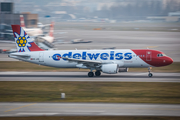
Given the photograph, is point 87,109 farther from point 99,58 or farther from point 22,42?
point 22,42

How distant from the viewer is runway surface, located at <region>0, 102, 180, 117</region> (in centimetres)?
2003

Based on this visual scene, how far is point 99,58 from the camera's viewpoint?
3819cm

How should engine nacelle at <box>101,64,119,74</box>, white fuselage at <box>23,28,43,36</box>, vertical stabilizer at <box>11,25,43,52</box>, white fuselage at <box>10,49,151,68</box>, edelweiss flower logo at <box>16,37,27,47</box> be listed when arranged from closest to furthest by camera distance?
engine nacelle at <box>101,64,119,74</box> → white fuselage at <box>10,49,151,68</box> → vertical stabilizer at <box>11,25,43,52</box> → edelweiss flower logo at <box>16,37,27,47</box> → white fuselage at <box>23,28,43,36</box>

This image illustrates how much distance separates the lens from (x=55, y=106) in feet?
73.6

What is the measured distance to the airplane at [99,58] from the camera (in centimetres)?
3744

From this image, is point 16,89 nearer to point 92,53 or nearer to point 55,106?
point 55,106

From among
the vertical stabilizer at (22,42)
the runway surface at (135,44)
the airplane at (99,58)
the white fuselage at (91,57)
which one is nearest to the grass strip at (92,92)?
the airplane at (99,58)

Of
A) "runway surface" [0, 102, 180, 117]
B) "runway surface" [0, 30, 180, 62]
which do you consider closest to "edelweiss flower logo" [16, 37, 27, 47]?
"runway surface" [0, 102, 180, 117]

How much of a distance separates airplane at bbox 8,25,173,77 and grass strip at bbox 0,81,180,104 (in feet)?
16.3

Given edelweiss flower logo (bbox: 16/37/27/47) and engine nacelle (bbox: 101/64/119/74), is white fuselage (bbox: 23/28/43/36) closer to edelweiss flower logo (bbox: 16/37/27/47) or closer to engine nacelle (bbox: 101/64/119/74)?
A: edelweiss flower logo (bbox: 16/37/27/47)

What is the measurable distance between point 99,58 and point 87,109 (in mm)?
17545

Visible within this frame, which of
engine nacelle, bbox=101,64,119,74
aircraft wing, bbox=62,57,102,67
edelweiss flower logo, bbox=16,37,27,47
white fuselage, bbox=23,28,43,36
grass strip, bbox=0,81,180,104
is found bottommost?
grass strip, bbox=0,81,180,104

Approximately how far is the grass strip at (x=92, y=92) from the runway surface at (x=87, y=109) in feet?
5.55

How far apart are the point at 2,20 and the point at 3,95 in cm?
8475
